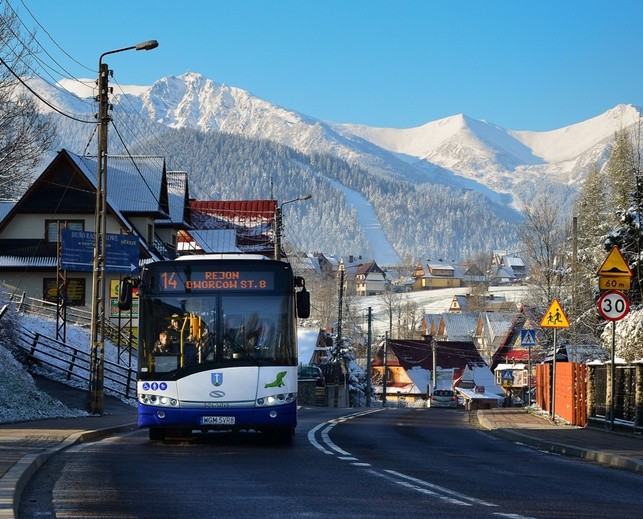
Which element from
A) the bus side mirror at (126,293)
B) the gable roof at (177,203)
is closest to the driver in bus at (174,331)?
the bus side mirror at (126,293)

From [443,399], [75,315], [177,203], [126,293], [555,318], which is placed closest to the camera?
[126,293]

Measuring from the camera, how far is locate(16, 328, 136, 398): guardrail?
37188 mm

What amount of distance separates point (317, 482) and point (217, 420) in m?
5.84

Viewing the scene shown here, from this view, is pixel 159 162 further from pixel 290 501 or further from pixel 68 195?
pixel 290 501

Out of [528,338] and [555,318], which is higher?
[555,318]

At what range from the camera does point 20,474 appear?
1249cm

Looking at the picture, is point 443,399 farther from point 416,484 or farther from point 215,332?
point 416,484

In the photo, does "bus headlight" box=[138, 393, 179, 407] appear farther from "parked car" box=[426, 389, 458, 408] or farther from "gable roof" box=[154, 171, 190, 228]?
"parked car" box=[426, 389, 458, 408]

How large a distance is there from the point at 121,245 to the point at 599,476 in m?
22.5

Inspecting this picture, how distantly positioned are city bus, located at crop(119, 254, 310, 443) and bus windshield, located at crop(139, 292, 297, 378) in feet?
0.05

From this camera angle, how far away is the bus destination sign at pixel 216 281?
62.7 feet

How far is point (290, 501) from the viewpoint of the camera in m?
11.0

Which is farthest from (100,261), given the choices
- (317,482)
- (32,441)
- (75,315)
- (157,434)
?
(75,315)

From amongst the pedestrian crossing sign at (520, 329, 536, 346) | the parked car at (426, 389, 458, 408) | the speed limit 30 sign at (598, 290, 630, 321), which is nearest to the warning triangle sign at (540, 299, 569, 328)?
the speed limit 30 sign at (598, 290, 630, 321)
